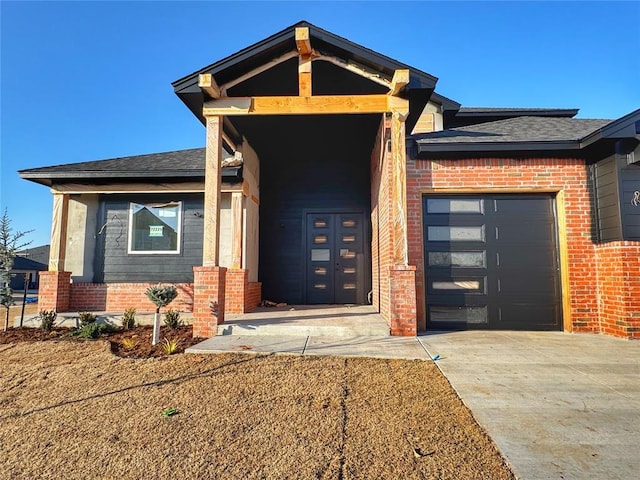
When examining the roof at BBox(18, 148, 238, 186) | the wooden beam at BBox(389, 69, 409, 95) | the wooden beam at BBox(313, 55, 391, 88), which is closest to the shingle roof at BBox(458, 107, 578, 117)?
the wooden beam at BBox(313, 55, 391, 88)

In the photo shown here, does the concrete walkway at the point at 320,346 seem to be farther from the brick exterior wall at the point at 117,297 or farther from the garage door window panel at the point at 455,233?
the brick exterior wall at the point at 117,297

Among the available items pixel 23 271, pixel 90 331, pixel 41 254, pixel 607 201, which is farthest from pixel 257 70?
pixel 41 254

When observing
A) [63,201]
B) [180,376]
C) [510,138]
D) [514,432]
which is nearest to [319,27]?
[510,138]

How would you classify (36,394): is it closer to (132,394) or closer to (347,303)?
(132,394)

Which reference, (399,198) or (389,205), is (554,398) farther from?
(389,205)

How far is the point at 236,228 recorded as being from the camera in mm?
6945

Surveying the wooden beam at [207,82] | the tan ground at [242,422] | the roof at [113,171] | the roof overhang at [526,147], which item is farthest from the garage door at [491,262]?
the roof at [113,171]

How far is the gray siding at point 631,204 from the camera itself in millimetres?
5031

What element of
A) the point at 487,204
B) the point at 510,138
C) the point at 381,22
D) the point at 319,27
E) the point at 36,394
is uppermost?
the point at 381,22

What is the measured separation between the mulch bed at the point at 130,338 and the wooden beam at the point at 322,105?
137 inches

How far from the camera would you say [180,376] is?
334 centimetres

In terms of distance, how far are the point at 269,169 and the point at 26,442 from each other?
7.12m

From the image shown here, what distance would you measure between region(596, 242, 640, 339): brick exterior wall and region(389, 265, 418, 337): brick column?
3067 mm

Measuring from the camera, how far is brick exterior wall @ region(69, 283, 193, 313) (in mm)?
7105
